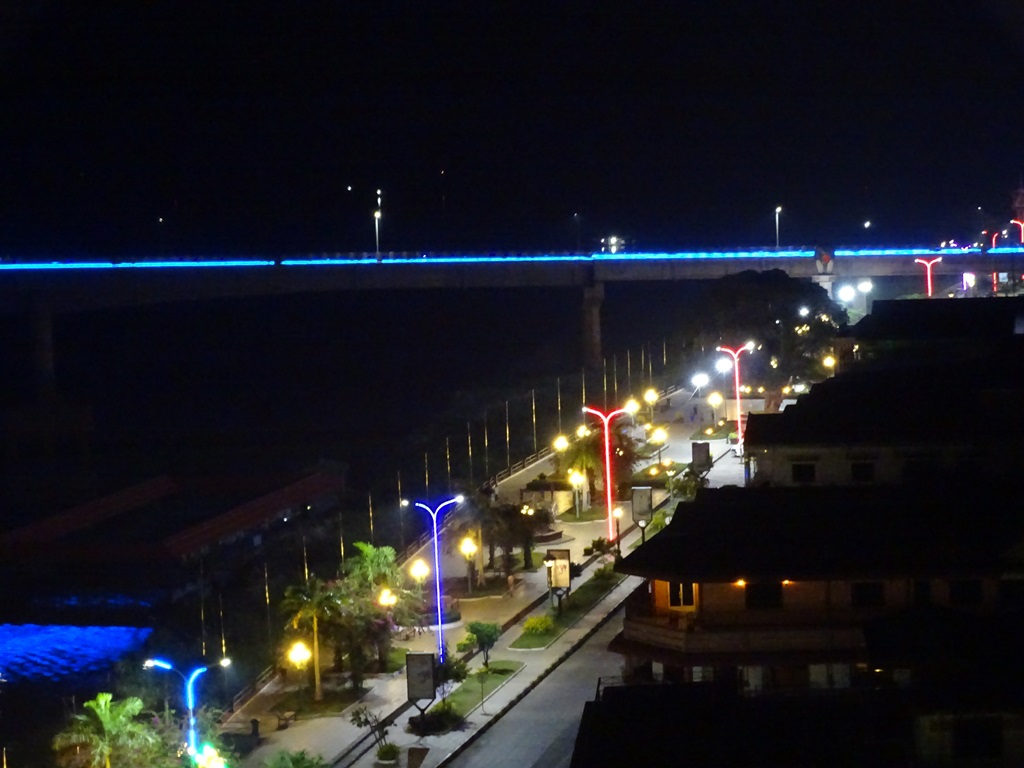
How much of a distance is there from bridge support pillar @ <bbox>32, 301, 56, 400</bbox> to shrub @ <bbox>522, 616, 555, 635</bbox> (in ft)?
105

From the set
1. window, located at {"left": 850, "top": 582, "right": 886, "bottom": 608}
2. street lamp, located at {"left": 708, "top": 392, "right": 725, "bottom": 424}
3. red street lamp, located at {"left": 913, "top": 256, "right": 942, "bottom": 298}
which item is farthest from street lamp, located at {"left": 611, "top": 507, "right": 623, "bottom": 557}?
red street lamp, located at {"left": 913, "top": 256, "right": 942, "bottom": 298}

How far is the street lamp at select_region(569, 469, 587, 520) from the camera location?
Result: 28.6 meters

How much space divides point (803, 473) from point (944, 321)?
10.8m

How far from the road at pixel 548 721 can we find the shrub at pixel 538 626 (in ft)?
2.69

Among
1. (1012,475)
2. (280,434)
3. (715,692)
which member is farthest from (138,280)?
(715,692)

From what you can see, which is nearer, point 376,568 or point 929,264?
point 376,568

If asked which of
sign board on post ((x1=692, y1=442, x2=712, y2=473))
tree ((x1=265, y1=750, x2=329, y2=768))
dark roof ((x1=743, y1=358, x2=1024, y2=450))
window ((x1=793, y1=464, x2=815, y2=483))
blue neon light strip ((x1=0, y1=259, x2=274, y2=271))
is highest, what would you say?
blue neon light strip ((x1=0, y1=259, x2=274, y2=271))

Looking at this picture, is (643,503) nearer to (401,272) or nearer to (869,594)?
(869,594)

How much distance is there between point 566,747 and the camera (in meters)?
15.1

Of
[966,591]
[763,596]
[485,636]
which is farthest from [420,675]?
[966,591]

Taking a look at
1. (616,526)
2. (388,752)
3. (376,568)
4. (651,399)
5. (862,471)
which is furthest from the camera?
(651,399)

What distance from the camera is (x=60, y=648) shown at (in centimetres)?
2534

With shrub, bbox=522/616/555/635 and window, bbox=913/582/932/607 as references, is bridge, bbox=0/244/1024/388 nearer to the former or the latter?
shrub, bbox=522/616/555/635

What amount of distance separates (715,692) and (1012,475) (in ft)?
32.4
